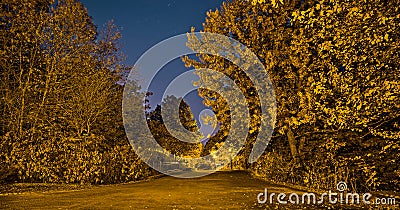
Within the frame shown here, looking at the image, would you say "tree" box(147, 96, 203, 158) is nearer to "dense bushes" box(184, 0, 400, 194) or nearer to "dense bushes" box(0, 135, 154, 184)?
"dense bushes" box(184, 0, 400, 194)

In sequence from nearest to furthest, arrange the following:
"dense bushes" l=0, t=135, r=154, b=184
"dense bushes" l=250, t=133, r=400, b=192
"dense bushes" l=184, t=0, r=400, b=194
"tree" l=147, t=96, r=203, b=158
Answer: "dense bushes" l=184, t=0, r=400, b=194
"dense bushes" l=250, t=133, r=400, b=192
"dense bushes" l=0, t=135, r=154, b=184
"tree" l=147, t=96, r=203, b=158

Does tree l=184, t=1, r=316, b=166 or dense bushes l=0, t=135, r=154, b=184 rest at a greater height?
tree l=184, t=1, r=316, b=166

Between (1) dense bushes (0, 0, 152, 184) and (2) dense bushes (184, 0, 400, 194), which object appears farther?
(1) dense bushes (0, 0, 152, 184)

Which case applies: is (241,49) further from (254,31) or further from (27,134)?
(27,134)

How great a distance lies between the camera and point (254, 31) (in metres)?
20.2

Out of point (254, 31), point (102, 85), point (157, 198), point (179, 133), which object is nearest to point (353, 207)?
point (157, 198)

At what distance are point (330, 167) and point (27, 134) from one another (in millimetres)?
15844

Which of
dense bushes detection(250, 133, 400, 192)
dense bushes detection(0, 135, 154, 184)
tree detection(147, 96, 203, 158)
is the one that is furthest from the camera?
tree detection(147, 96, 203, 158)

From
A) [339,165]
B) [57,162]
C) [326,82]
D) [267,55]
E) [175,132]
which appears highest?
[267,55]
